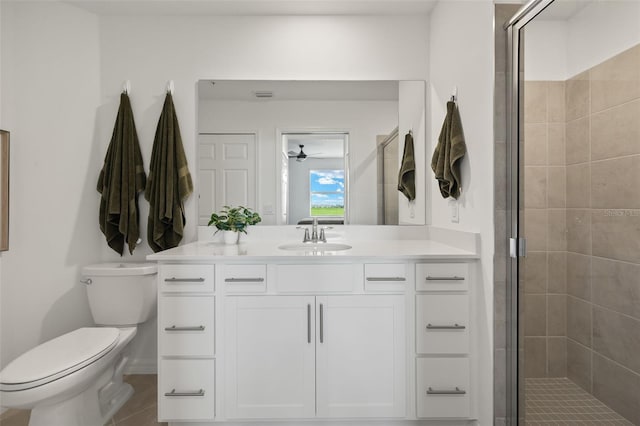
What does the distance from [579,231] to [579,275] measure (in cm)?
15

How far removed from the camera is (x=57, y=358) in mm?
1670

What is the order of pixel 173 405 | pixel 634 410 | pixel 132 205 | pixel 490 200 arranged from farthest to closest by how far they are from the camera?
pixel 132 205, pixel 173 405, pixel 490 200, pixel 634 410

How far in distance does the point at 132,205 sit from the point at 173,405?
1.23 m

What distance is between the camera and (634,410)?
3.56ft

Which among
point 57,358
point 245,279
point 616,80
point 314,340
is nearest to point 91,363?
point 57,358

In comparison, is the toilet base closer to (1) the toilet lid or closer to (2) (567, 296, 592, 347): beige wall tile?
(1) the toilet lid

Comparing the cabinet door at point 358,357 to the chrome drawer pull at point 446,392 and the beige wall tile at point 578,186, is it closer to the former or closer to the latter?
the chrome drawer pull at point 446,392

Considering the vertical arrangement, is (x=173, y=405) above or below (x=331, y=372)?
below

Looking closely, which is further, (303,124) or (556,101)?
(303,124)

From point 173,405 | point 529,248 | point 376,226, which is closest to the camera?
point 529,248

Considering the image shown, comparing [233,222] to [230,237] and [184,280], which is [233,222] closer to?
[230,237]

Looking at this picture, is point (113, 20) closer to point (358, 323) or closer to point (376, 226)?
point (376, 226)

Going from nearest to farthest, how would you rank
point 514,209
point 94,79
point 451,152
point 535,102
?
point 535,102 < point 514,209 < point 451,152 < point 94,79

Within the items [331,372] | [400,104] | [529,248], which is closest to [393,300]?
[331,372]
